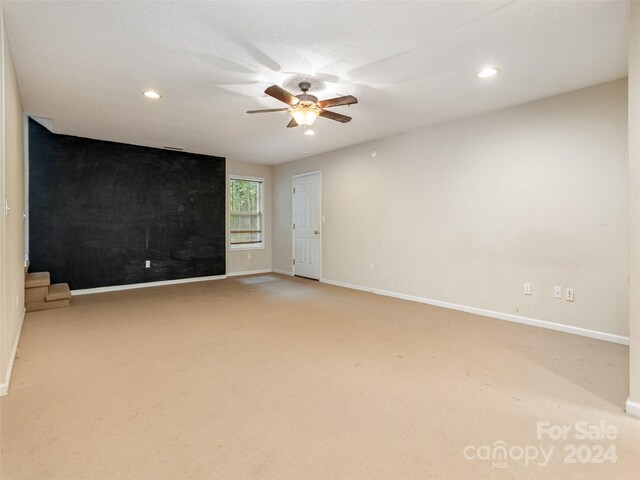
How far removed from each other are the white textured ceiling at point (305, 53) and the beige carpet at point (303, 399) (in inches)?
96.0

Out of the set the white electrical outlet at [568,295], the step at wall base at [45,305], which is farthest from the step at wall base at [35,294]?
the white electrical outlet at [568,295]

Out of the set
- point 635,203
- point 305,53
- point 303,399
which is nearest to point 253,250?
point 305,53

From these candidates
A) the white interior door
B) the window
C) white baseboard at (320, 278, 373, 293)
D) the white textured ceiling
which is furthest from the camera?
the window

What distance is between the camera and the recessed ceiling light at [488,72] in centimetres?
284

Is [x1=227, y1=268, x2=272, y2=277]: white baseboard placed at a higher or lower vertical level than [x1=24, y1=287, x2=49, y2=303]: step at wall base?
lower

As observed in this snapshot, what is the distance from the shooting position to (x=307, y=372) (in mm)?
2484

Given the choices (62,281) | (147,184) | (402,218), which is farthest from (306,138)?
(62,281)

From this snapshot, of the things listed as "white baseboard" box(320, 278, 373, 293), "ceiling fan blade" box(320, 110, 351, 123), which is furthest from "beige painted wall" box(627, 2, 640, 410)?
"white baseboard" box(320, 278, 373, 293)

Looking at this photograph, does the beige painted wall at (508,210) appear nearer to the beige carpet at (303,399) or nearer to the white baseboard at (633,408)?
the beige carpet at (303,399)

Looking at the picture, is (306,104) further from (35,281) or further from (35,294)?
(35,294)

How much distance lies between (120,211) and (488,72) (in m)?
5.65

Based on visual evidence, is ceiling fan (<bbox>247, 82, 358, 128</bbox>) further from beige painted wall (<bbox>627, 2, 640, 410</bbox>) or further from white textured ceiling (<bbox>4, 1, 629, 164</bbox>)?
beige painted wall (<bbox>627, 2, 640, 410</bbox>)

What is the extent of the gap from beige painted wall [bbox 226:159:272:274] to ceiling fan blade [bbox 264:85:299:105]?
4286 mm

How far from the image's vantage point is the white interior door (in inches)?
253
